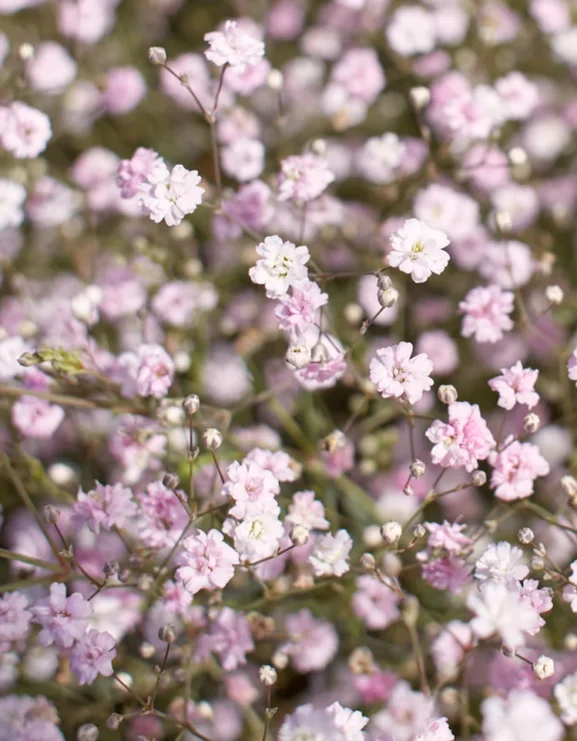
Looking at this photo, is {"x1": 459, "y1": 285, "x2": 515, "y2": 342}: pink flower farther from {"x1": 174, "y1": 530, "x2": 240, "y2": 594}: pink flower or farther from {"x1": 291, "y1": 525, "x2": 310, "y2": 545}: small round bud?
{"x1": 174, "y1": 530, "x2": 240, "y2": 594}: pink flower

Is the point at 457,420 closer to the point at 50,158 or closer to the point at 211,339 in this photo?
the point at 211,339

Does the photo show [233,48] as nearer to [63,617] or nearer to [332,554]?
[332,554]

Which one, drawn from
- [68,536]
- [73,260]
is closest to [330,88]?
[73,260]

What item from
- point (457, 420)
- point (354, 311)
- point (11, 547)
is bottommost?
point (11, 547)

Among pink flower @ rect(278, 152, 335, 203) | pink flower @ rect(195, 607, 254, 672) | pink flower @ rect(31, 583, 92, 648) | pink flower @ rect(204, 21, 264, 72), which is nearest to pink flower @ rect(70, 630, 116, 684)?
pink flower @ rect(31, 583, 92, 648)

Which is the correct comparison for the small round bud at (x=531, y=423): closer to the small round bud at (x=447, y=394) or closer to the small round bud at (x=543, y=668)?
the small round bud at (x=447, y=394)
